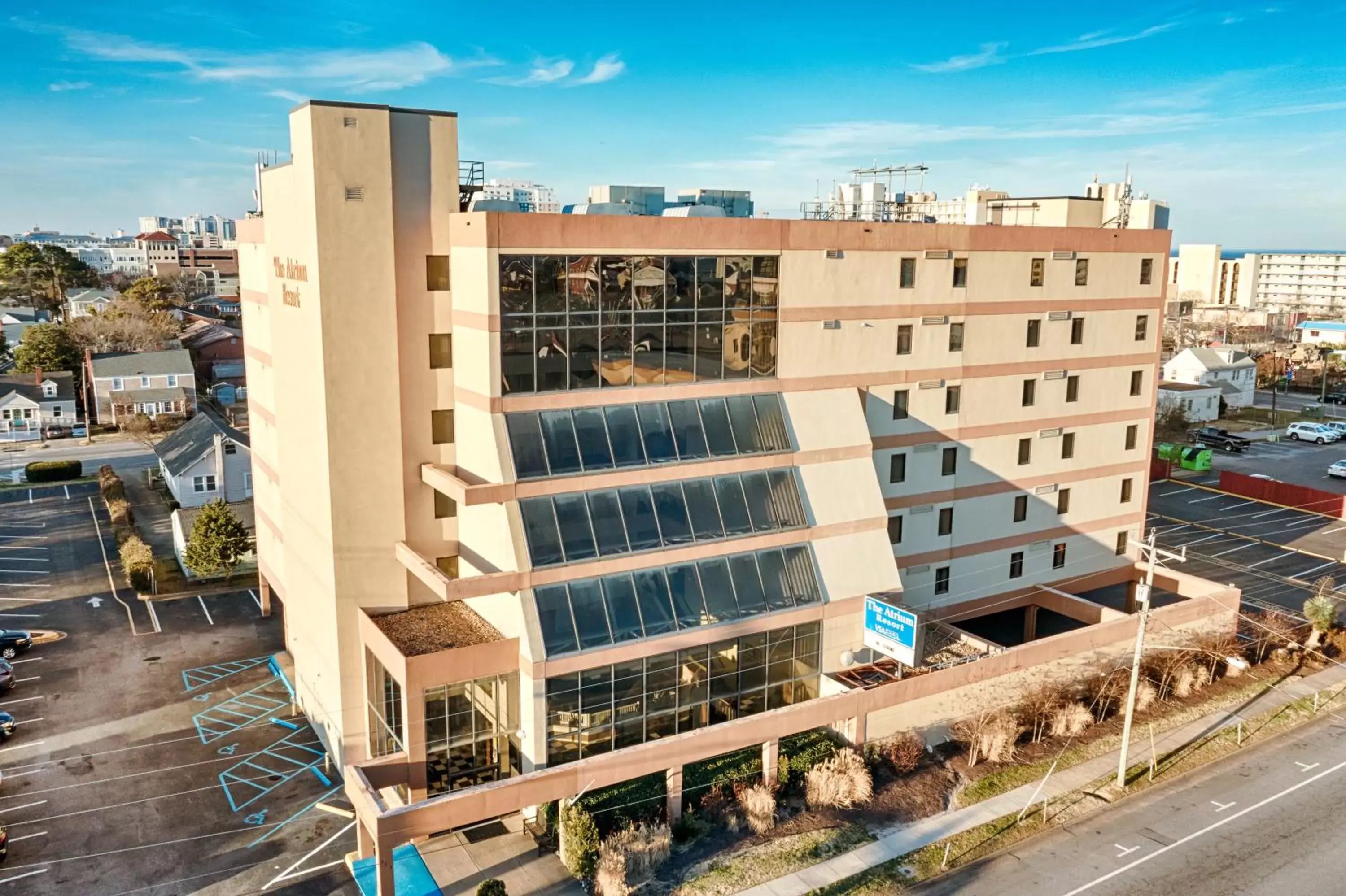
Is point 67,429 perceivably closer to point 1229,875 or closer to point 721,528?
point 721,528

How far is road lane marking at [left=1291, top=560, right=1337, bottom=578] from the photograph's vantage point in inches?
2173

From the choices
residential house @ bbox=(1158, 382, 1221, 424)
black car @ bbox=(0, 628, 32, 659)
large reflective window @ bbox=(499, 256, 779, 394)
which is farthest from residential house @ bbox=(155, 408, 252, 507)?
residential house @ bbox=(1158, 382, 1221, 424)

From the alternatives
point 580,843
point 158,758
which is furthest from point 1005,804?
point 158,758

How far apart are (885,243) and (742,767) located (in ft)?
65.7

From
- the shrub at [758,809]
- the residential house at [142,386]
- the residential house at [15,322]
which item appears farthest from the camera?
the residential house at [15,322]

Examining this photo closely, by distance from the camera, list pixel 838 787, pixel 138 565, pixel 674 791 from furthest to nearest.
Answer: pixel 138 565 < pixel 838 787 < pixel 674 791

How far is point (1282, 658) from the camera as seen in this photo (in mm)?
43844

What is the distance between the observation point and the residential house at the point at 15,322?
123 meters

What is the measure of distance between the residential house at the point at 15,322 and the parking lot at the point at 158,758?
87.9 m

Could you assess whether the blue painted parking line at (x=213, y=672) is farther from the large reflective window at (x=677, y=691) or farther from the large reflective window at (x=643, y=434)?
the large reflective window at (x=643, y=434)

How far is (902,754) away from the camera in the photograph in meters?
33.7

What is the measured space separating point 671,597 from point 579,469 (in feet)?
16.7

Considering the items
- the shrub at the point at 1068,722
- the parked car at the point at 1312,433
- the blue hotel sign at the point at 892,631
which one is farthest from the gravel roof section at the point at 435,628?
the parked car at the point at 1312,433

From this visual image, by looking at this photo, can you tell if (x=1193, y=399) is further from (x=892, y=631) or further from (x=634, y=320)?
(x=634, y=320)
